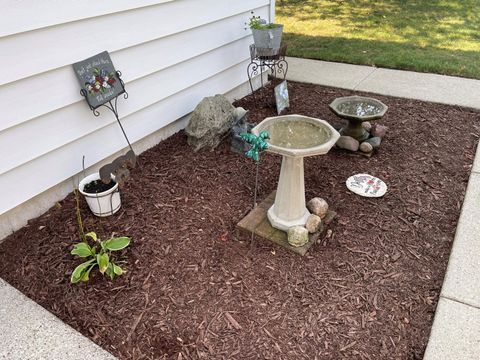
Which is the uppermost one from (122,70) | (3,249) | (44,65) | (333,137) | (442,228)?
(44,65)

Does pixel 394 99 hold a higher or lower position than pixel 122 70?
lower

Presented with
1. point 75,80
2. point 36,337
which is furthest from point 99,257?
point 75,80

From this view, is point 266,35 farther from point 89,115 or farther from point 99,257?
point 99,257

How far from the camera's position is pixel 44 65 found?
2.41 m

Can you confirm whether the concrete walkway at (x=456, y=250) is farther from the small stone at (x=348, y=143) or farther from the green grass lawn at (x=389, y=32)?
the small stone at (x=348, y=143)

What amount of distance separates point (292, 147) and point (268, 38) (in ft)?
6.40

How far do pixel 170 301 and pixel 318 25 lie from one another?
6464mm

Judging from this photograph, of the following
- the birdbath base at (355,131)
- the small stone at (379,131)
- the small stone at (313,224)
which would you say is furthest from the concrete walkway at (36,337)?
the small stone at (379,131)

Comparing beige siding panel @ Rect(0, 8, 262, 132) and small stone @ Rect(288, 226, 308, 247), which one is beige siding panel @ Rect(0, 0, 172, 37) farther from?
small stone @ Rect(288, 226, 308, 247)

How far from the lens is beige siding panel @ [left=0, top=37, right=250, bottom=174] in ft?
7.97

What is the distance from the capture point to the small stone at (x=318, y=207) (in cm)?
256

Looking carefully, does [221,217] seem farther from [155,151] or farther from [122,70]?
[122,70]

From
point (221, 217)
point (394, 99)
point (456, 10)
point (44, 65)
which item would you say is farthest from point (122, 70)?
point (456, 10)

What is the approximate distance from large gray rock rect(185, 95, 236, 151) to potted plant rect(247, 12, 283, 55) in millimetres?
812
